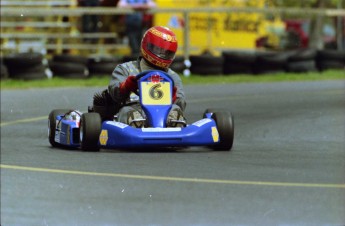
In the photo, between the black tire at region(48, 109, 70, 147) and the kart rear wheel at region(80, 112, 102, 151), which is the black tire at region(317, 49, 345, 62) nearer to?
the black tire at region(48, 109, 70, 147)

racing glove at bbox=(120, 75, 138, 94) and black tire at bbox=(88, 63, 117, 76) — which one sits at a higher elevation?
racing glove at bbox=(120, 75, 138, 94)

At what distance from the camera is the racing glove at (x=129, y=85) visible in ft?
25.9

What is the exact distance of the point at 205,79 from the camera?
18453 mm

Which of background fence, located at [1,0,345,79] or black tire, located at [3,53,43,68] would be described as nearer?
black tire, located at [3,53,43,68]

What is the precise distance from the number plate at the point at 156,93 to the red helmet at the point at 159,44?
247 mm

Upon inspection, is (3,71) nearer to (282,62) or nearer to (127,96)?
(282,62)

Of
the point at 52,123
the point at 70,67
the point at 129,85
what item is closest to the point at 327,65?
the point at 70,67

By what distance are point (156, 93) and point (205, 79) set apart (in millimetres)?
10363

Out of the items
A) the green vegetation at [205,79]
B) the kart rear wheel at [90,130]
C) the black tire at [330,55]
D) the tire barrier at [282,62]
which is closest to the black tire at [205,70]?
the green vegetation at [205,79]

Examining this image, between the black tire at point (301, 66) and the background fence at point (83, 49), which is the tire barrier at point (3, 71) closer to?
the background fence at point (83, 49)

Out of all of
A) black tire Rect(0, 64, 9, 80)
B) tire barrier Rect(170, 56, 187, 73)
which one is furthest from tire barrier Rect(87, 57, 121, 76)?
black tire Rect(0, 64, 9, 80)

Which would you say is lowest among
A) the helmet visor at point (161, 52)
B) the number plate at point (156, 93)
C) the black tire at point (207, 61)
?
the black tire at point (207, 61)

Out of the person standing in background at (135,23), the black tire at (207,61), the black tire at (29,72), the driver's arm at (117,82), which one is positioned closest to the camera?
the driver's arm at (117,82)

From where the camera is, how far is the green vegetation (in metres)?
17.0
